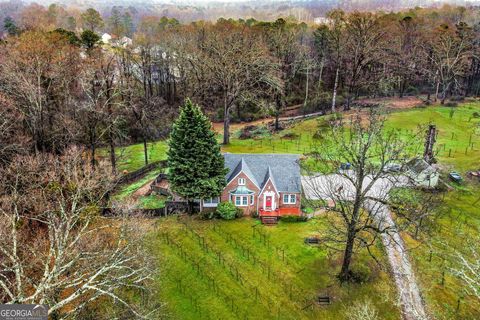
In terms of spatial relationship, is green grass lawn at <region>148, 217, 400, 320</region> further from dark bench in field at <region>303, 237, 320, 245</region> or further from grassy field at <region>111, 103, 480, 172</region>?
grassy field at <region>111, 103, 480, 172</region>

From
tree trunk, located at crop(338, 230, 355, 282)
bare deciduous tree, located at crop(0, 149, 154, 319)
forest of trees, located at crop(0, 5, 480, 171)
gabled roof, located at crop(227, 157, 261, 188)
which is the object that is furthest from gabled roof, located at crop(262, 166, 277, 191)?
forest of trees, located at crop(0, 5, 480, 171)

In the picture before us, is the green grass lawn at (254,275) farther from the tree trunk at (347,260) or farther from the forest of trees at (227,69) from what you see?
the forest of trees at (227,69)

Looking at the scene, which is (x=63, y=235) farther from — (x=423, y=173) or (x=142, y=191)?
(x=423, y=173)

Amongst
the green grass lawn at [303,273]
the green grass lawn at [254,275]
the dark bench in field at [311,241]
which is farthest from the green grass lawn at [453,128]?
the green grass lawn at [254,275]

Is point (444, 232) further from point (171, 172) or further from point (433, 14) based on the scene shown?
point (433, 14)

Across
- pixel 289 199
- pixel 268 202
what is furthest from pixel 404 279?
pixel 268 202

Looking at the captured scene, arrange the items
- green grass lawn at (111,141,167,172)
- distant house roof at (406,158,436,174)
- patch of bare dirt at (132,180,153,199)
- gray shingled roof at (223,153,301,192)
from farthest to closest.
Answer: green grass lawn at (111,141,167,172), patch of bare dirt at (132,180,153,199), distant house roof at (406,158,436,174), gray shingled roof at (223,153,301,192)

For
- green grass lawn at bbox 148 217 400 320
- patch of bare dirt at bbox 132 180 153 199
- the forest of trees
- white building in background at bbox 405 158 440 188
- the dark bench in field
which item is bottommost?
green grass lawn at bbox 148 217 400 320
